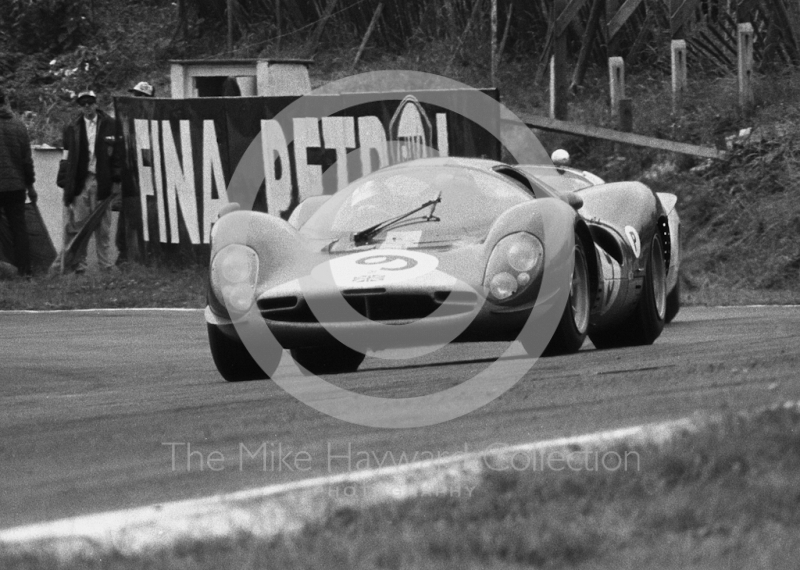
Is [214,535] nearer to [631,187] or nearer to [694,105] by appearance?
[631,187]

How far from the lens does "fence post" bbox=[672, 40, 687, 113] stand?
668 inches

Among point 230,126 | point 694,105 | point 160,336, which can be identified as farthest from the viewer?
point 694,105

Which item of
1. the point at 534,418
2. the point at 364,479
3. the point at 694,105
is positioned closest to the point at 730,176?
the point at 694,105

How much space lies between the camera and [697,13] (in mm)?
19094

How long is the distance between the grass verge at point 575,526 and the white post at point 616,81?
13830mm

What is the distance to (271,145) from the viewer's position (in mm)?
14203

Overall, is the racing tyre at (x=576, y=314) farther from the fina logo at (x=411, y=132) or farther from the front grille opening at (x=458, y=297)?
the fina logo at (x=411, y=132)

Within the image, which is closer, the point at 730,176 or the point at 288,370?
the point at 288,370

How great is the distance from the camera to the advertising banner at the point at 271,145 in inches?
545

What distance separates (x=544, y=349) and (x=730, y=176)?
9.20m

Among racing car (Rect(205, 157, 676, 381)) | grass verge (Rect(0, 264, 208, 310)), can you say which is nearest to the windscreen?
racing car (Rect(205, 157, 676, 381))

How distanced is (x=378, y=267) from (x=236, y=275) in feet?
2.27

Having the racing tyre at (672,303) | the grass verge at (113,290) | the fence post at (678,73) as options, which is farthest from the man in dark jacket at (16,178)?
the racing tyre at (672,303)

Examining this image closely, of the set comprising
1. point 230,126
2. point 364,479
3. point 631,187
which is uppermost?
point 364,479
